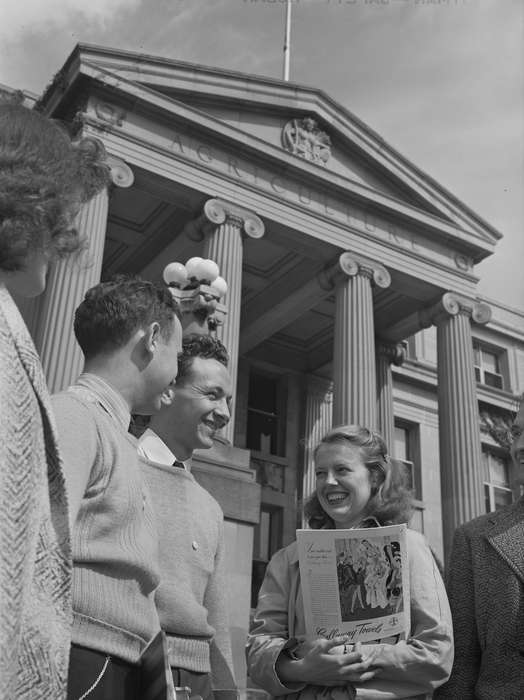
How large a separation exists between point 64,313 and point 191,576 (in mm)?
12832

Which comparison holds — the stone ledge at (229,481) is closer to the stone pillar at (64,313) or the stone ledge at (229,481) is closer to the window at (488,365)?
the stone pillar at (64,313)

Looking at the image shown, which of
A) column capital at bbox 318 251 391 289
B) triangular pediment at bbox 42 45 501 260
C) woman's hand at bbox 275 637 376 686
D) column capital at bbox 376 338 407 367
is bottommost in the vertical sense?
woman's hand at bbox 275 637 376 686

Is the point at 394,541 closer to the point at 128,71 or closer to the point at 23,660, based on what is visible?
the point at 23,660

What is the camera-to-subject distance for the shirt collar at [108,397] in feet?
8.98

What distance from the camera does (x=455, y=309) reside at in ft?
74.3

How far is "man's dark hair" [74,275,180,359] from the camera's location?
9.60ft

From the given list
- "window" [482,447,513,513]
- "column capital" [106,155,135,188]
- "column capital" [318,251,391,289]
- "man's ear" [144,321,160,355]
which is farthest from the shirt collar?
"window" [482,447,513,513]

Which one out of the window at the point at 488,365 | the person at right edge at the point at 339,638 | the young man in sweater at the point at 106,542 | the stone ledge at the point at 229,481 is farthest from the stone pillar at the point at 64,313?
the window at the point at 488,365

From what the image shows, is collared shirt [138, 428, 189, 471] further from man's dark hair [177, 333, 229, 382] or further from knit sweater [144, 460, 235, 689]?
man's dark hair [177, 333, 229, 382]

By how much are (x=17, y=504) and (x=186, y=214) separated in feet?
63.7

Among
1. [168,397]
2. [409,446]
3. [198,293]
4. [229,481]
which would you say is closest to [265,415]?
[409,446]

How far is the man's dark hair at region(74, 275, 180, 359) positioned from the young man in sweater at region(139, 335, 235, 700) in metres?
0.78

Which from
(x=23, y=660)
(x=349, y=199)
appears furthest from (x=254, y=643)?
(x=349, y=199)

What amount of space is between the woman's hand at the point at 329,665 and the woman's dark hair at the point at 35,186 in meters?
2.19
